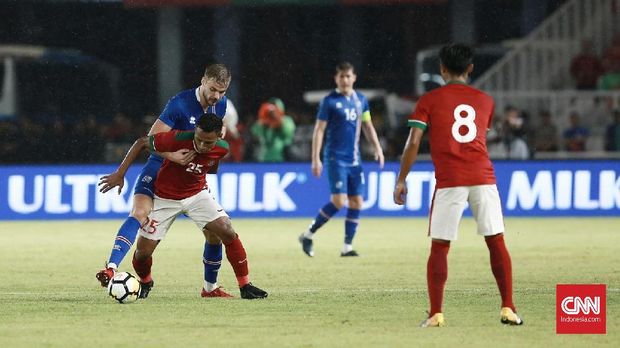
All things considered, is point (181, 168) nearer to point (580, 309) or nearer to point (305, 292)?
point (305, 292)

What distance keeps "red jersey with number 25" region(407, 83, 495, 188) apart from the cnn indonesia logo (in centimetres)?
84

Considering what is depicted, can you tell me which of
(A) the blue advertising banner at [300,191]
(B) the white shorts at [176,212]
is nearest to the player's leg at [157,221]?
(B) the white shorts at [176,212]

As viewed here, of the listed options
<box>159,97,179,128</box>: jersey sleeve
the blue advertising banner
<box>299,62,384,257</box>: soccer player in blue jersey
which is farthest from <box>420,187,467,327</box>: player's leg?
the blue advertising banner

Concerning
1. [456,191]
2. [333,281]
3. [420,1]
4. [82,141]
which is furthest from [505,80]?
[456,191]

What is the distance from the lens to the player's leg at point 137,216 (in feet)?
34.7

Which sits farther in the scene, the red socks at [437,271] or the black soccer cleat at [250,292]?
the black soccer cleat at [250,292]

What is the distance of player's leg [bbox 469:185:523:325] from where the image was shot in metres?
8.91

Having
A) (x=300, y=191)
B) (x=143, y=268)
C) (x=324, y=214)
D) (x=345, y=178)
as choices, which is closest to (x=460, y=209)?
(x=143, y=268)

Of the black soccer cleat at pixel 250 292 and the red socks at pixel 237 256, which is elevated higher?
the red socks at pixel 237 256

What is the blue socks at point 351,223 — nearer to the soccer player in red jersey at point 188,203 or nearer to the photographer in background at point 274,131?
the soccer player in red jersey at point 188,203

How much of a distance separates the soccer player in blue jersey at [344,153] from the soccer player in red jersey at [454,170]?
6.11 meters

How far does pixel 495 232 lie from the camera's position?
891 cm

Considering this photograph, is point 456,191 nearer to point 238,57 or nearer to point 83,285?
point 83,285

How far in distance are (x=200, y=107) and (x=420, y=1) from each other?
50.3ft
